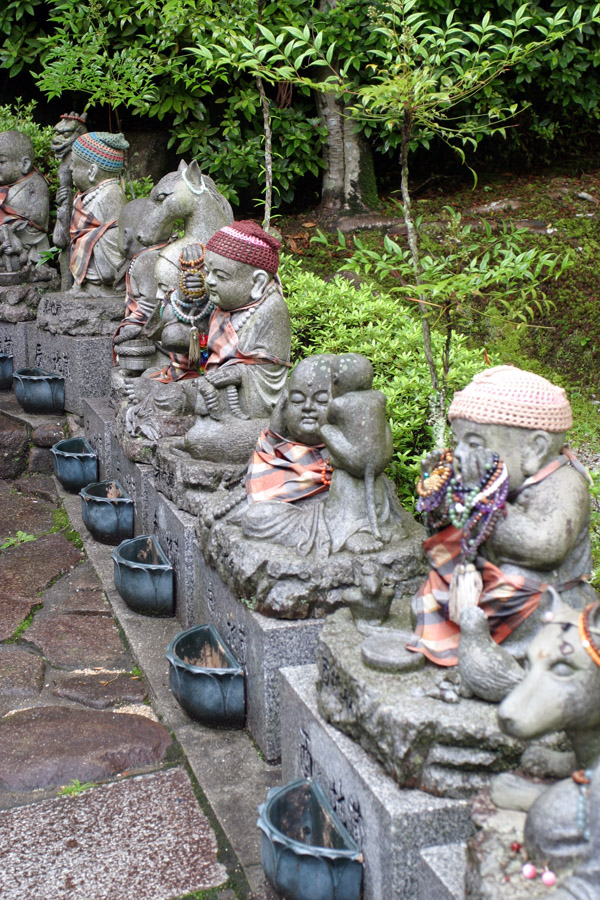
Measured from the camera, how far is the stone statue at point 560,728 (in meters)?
1.90

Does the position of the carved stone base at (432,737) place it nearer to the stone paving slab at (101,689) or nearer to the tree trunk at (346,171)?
the stone paving slab at (101,689)

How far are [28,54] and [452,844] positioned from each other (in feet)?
33.6

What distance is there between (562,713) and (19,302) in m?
7.78

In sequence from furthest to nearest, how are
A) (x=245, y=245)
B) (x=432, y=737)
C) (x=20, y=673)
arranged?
(x=245, y=245)
(x=20, y=673)
(x=432, y=737)

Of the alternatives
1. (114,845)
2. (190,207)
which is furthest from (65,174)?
(114,845)

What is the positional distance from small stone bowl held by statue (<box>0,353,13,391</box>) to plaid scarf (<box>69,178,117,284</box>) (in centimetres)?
119

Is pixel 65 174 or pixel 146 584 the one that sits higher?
pixel 65 174

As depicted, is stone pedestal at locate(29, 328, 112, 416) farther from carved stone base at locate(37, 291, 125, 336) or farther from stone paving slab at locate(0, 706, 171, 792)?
stone paving slab at locate(0, 706, 171, 792)

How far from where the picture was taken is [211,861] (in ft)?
10.1

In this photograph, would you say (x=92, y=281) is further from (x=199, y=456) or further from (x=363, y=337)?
(x=199, y=456)

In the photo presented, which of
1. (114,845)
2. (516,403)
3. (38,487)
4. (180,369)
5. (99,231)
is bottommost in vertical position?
(38,487)

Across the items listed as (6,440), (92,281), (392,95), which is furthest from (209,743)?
(92,281)

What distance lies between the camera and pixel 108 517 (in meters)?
5.95

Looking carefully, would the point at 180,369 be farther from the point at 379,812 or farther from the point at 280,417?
the point at 379,812
